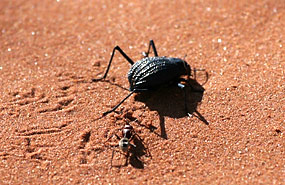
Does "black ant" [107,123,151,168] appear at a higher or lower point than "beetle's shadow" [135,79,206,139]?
lower

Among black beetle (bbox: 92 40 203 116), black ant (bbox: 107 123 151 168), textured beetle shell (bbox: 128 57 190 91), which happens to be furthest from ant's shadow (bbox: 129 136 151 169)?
textured beetle shell (bbox: 128 57 190 91)

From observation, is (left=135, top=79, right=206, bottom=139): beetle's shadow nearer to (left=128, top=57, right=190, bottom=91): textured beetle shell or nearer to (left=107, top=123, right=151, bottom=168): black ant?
(left=128, top=57, right=190, bottom=91): textured beetle shell

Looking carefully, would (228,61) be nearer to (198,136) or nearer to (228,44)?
(228,44)

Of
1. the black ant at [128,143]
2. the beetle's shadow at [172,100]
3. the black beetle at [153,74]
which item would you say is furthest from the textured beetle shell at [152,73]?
the black ant at [128,143]

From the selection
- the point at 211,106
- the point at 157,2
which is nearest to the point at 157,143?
the point at 211,106

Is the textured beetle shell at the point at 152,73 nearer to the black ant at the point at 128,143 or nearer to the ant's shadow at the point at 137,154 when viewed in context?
the black ant at the point at 128,143

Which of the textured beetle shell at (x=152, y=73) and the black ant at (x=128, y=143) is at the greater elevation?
the textured beetle shell at (x=152, y=73)

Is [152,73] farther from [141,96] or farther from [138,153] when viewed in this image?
[138,153]
